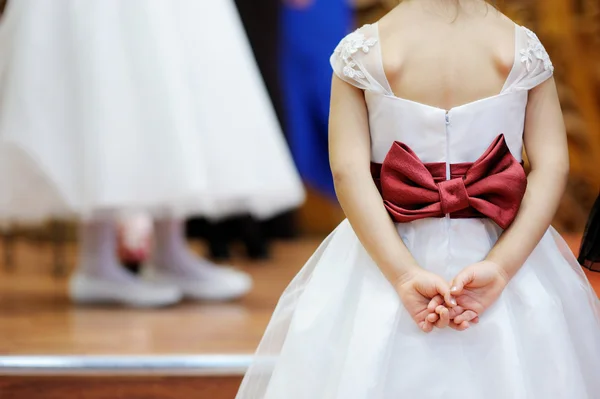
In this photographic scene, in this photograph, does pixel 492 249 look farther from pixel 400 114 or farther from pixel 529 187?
pixel 400 114

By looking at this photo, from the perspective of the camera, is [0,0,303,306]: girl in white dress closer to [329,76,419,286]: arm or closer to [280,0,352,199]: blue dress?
[329,76,419,286]: arm

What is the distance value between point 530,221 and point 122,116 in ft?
3.96

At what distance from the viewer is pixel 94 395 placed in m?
1.54

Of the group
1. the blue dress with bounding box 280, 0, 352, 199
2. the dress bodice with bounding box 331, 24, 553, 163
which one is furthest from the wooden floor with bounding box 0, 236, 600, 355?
the blue dress with bounding box 280, 0, 352, 199

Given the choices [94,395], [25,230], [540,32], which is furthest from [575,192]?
[94,395]

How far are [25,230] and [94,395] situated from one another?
192 cm

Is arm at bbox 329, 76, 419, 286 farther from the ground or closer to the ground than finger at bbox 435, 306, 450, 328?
farther from the ground

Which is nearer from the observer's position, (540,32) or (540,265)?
(540,265)

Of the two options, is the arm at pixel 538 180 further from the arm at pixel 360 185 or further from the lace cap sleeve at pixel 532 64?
the arm at pixel 360 185

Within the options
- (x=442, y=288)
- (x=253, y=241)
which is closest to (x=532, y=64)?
(x=442, y=288)

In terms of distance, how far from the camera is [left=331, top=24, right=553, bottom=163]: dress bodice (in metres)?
1.10

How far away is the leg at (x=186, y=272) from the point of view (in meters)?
2.24

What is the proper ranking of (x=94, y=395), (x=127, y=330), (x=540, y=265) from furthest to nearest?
(x=127, y=330) < (x=94, y=395) < (x=540, y=265)

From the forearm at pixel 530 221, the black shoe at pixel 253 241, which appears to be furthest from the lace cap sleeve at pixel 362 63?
the black shoe at pixel 253 241
